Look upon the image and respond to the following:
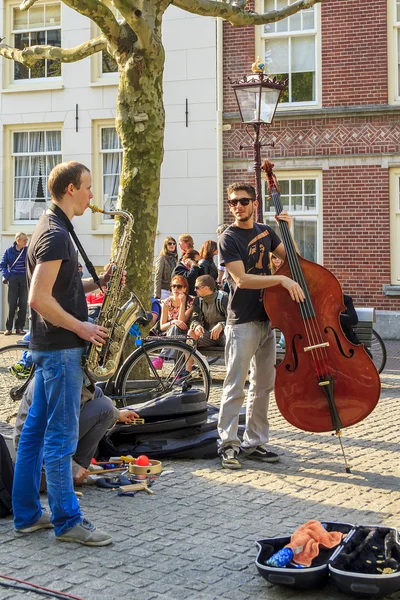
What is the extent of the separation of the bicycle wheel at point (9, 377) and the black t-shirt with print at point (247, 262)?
2.56 meters

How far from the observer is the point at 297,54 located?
1745cm

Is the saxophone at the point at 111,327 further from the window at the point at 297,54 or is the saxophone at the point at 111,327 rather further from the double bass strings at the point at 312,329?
the window at the point at 297,54

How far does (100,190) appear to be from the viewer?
19.0 m

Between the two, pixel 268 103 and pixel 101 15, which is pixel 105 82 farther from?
pixel 101 15

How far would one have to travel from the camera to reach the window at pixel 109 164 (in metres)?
19.0

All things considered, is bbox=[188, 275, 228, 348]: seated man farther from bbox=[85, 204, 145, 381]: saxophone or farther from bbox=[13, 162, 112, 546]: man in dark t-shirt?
bbox=[13, 162, 112, 546]: man in dark t-shirt

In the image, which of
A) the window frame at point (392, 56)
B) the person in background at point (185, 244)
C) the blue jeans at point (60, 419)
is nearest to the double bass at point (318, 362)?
the blue jeans at point (60, 419)

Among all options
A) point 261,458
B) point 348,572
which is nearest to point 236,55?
point 261,458

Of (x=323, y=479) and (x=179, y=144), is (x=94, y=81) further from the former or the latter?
(x=323, y=479)

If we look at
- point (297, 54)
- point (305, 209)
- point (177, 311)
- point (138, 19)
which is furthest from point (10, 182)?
point (138, 19)

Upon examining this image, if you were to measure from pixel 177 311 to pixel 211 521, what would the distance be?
18.8 feet

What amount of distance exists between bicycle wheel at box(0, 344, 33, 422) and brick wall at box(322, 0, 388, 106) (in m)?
10.5

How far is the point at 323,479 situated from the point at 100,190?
1397 centimetres

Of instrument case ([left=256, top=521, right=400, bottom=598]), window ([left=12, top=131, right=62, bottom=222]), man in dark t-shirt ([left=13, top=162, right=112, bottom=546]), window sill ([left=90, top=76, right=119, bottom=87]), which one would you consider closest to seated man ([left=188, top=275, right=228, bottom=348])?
man in dark t-shirt ([left=13, top=162, right=112, bottom=546])
